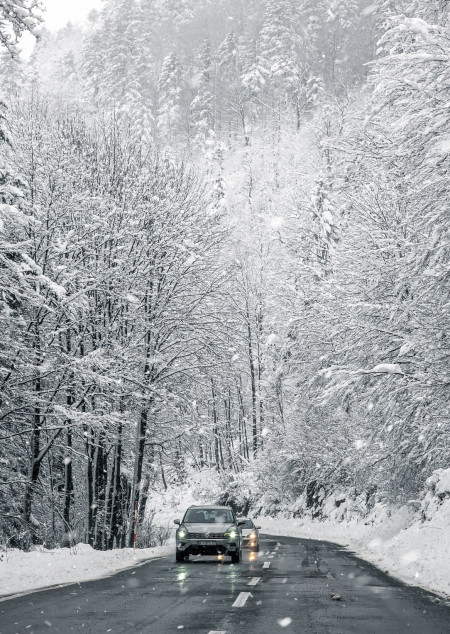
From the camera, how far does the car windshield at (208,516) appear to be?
19156mm

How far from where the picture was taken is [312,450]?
40.4 metres

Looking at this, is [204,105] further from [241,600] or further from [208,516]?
[241,600]

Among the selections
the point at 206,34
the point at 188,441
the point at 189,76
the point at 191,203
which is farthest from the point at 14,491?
the point at 206,34

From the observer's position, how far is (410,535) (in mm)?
19172

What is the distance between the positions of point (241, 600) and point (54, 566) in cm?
526

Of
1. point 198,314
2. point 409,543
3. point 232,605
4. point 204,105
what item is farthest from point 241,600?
point 204,105

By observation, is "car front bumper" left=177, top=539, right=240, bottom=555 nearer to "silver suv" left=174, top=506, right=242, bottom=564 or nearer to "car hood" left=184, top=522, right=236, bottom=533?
"silver suv" left=174, top=506, right=242, bottom=564

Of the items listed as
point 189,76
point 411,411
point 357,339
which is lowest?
point 411,411

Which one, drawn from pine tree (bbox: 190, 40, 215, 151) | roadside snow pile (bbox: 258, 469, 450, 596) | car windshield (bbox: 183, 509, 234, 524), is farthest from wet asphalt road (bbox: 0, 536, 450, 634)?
pine tree (bbox: 190, 40, 215, 151)

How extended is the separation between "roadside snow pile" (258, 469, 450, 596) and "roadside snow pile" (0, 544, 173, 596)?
6091 mm

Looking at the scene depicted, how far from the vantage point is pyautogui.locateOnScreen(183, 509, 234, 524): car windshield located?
19156 mm

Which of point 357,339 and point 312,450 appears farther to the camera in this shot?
point 312,450

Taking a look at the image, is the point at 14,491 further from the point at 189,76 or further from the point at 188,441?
the point at 189,76

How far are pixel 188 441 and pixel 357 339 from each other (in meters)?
9.86
